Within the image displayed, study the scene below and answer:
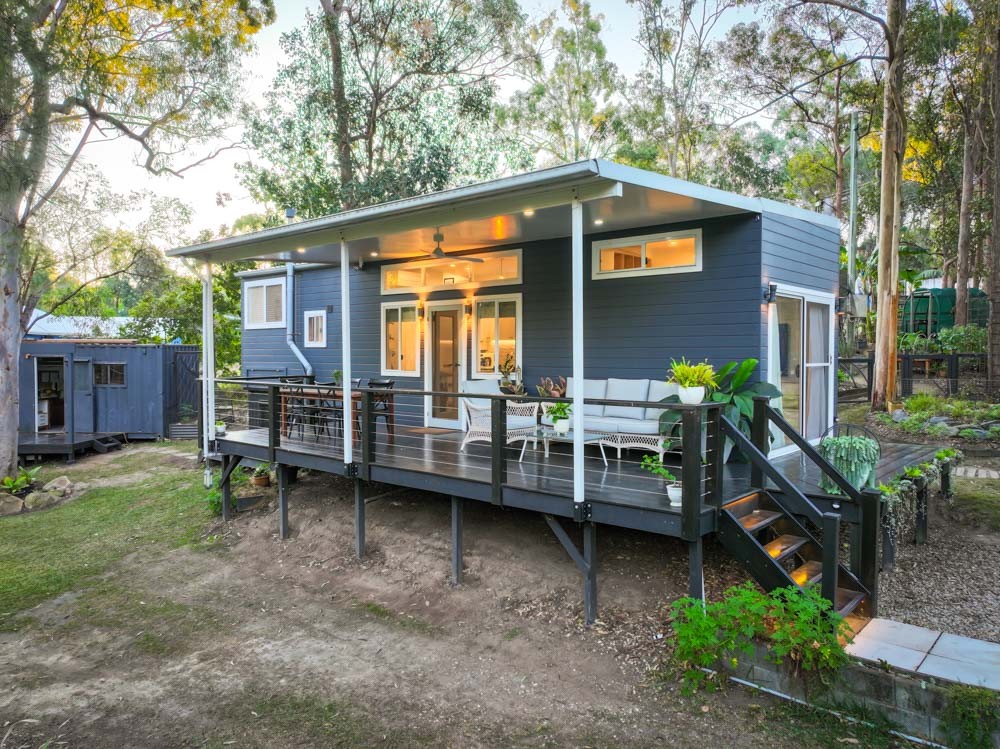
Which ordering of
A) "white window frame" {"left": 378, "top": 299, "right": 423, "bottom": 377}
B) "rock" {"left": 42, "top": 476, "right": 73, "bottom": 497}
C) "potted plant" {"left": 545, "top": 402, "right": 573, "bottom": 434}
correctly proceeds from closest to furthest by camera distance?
"potted plant" {"left": 545, "top": 402, "right": 573, "bottom": 434} → "white window frame" {"left": 378, "top": 299, "right": 423, "bottom": 377} → "rock" {"left": 42, "top": 476, "right": 73, "bottom": 497}

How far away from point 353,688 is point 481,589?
1534 mm

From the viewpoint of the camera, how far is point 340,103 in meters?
15.3

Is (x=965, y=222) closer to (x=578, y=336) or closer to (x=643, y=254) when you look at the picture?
(x=643, y=254)

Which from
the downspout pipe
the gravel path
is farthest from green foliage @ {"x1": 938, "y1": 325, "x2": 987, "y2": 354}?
the downspout pipe

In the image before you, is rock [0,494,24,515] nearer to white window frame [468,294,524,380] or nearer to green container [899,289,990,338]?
white window frame [468,294,524,380]

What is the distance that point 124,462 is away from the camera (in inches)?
474

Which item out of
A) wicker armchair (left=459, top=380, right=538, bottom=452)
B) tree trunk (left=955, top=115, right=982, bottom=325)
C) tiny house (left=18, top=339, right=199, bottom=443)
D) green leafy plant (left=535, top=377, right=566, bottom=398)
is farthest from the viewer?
tree trunk (left=955, top=115, right=982, bottom=325)

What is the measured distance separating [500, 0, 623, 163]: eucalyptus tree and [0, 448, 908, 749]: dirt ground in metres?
17.7

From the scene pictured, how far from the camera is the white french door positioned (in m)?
6.47

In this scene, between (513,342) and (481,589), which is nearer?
(481,589)

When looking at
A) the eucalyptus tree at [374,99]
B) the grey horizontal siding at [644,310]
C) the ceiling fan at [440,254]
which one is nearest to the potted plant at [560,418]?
the grey horizontal siding at [644,310]

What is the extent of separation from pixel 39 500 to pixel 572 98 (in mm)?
19004

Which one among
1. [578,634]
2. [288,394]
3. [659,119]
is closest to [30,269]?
[288,394]

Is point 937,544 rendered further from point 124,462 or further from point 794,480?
point 124,462
